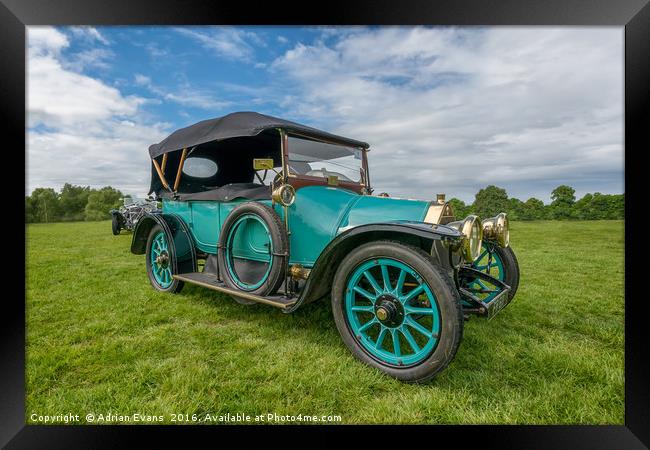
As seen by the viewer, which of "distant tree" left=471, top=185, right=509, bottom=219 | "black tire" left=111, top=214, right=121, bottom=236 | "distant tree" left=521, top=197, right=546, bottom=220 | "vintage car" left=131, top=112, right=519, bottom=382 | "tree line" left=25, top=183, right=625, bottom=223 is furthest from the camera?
"black tire" left=111, top=214, right=121, bottom=236

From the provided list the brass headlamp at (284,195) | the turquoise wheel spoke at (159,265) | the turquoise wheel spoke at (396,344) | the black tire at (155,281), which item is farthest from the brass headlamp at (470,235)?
the turquoise wheel spoke at (159,265)

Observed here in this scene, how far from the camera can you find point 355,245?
94.7 inches

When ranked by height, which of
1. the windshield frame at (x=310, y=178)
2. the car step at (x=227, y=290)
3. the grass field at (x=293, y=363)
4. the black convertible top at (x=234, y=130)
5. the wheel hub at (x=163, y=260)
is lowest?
the grass field at (x=293, y=363)

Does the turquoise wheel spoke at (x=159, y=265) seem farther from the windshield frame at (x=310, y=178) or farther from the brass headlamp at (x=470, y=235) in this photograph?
the brass headlamp at (x=470, y=235)

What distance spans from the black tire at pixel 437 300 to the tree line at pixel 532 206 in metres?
1.11

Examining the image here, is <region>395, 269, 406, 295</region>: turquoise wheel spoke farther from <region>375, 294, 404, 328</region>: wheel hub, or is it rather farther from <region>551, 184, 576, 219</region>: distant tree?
<region>551, 184, 576, 219</region>: distant tree

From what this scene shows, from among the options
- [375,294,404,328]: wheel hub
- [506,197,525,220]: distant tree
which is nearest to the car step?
[375,294,404,328]: wheel hub

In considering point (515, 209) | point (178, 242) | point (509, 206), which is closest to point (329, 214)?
point (509, 206)

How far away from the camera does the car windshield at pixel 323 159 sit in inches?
126

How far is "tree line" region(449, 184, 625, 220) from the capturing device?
263cm

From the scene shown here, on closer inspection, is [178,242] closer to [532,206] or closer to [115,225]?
[532,206]

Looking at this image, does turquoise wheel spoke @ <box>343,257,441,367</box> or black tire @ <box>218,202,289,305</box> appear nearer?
turquoise wheel spoke @ <box>343,257,441,367</box>

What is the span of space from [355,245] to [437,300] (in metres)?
0.77

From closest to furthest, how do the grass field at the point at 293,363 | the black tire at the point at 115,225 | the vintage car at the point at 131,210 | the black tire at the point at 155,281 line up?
the grass field at the point at 293,363 → the black tire at the point at 155,281 → the black tire at the point at 115,225 → the vintage car at the point at 131,210
